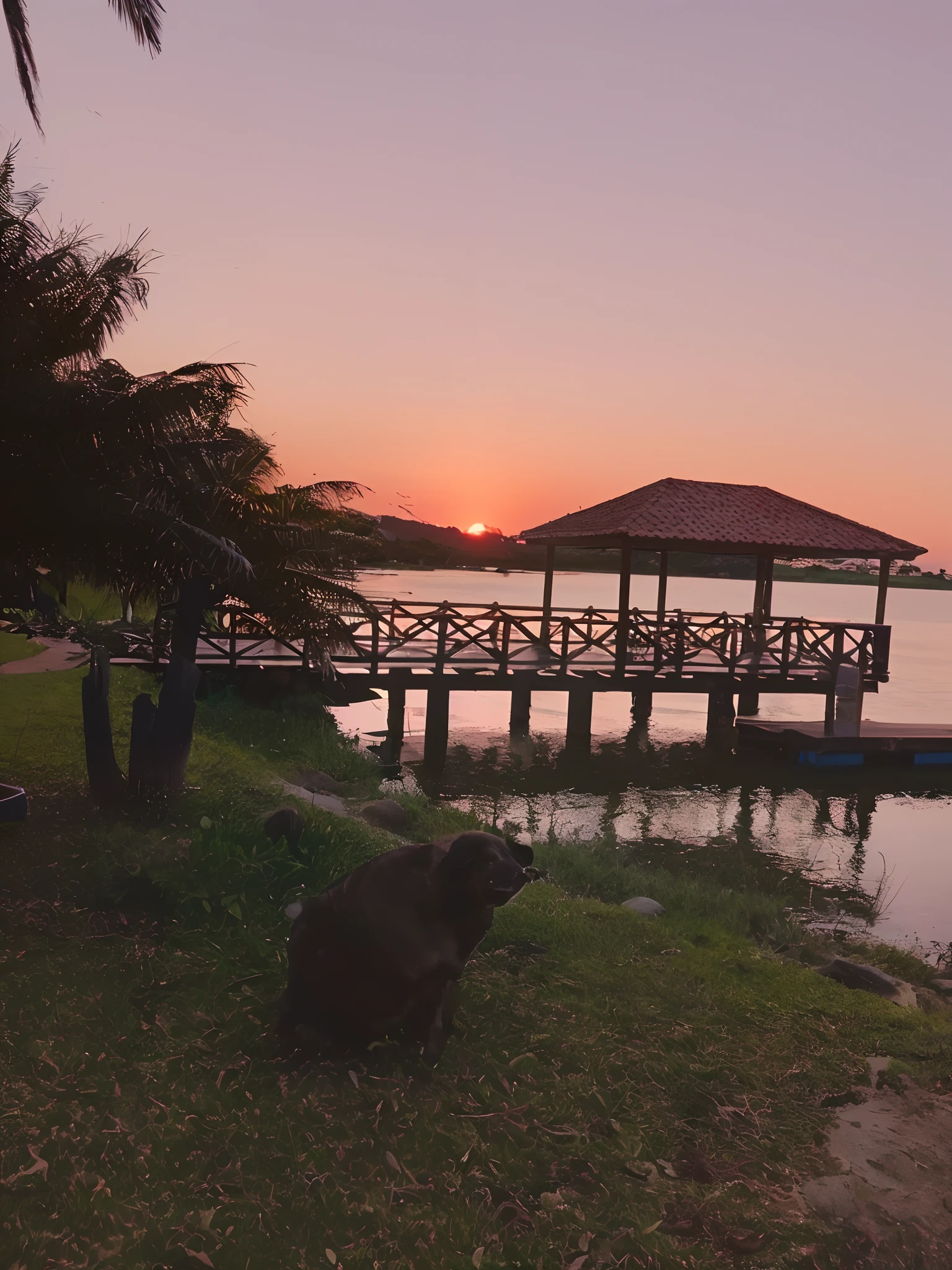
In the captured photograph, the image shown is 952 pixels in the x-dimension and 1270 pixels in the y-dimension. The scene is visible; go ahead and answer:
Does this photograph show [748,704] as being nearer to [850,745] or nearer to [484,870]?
[850,745]

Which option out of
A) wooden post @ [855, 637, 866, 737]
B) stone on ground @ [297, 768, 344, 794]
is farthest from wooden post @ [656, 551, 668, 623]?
stone on ground @ [297, 768, 344, 794]

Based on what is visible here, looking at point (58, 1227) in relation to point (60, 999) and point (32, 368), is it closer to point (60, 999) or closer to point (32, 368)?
point (60, 999)

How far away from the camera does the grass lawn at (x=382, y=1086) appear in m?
4.07

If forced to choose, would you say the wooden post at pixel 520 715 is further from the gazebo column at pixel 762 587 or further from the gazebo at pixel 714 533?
the gazebo column at pixel 762 587

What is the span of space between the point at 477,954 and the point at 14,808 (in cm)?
449

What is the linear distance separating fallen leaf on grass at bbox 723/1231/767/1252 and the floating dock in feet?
61.5

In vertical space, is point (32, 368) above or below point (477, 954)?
above

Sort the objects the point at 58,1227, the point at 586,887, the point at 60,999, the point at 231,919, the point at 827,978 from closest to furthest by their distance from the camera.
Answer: the point at 58,1227 < the point at 60,999 < the point at 231,919 < the point at 827,978 < the point at 586,887

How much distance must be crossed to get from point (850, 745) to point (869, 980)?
1483cm

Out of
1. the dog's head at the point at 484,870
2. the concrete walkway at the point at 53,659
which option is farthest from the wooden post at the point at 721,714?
the dog's head at the point at 484,870

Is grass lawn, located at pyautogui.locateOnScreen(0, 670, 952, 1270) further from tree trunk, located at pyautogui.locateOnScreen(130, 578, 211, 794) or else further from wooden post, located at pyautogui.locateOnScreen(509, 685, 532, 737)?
wooden post, located at pyautogui.locateOnScreen(509, 685, 532, 737)

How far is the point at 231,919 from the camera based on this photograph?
6.76 m

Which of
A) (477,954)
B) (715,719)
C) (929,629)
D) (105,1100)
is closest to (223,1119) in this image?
(105,1100)

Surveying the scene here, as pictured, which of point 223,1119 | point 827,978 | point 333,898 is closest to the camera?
point 223,1119
